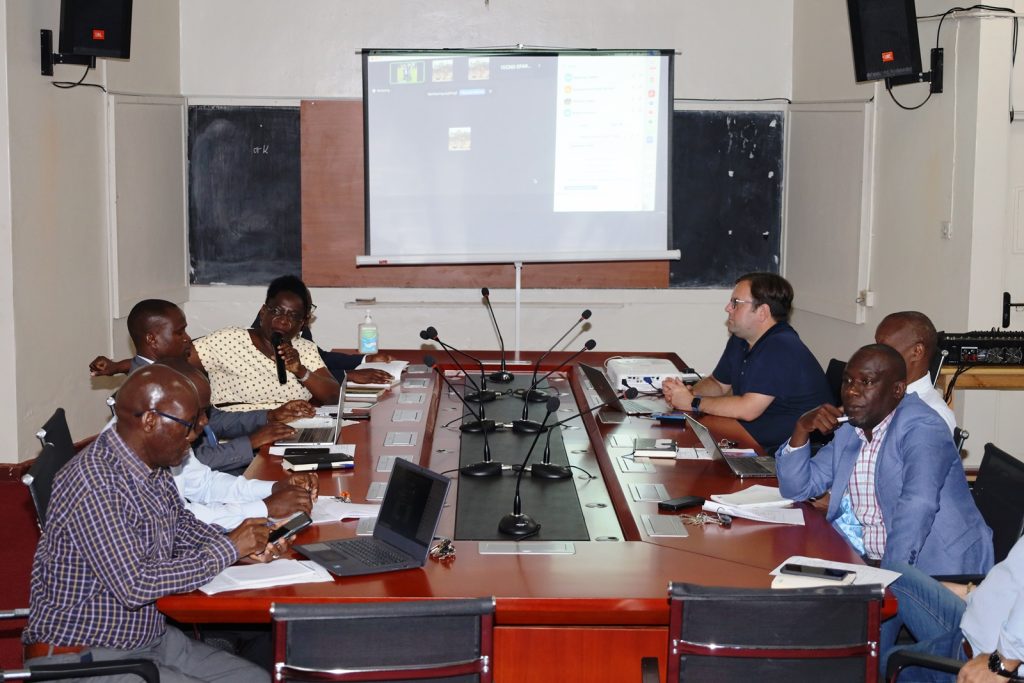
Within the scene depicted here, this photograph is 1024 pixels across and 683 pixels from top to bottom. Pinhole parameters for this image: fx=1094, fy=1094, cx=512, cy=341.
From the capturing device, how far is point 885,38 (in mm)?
5137

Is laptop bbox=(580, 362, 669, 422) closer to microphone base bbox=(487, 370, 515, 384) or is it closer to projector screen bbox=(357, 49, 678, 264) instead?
microphone base bbox=(487, 370, 515, 384)

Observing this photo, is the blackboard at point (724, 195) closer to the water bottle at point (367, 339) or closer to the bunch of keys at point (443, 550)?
the water bottle at point (367, 339)

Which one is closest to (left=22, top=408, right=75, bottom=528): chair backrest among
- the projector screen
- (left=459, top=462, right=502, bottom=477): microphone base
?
(left=459, top=462, right=502, bottom=477): microphone base

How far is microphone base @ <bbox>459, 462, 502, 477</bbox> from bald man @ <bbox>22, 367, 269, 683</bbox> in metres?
0.98

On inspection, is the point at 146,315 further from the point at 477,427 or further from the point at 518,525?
the point at 518,525

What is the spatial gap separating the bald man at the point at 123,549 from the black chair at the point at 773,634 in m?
1.06

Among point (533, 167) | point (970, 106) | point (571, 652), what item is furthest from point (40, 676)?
point (533, 167)

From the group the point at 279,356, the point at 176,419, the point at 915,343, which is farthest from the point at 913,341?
the point at 279,356

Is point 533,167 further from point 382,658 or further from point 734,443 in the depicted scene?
point 382,658

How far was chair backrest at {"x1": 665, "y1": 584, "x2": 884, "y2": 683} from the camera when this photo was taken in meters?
2.18

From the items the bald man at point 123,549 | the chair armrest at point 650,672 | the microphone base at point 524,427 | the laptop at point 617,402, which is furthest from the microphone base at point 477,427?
the chair armrest at point 650,672

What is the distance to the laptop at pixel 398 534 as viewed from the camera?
2.57 metres

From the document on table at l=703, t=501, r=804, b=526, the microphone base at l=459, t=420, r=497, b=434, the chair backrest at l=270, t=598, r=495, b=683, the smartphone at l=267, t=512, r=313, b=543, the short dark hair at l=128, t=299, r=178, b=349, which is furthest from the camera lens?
the microphone base at l=459, t=420, r=497, b=434

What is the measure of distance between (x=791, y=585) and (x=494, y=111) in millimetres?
4615
